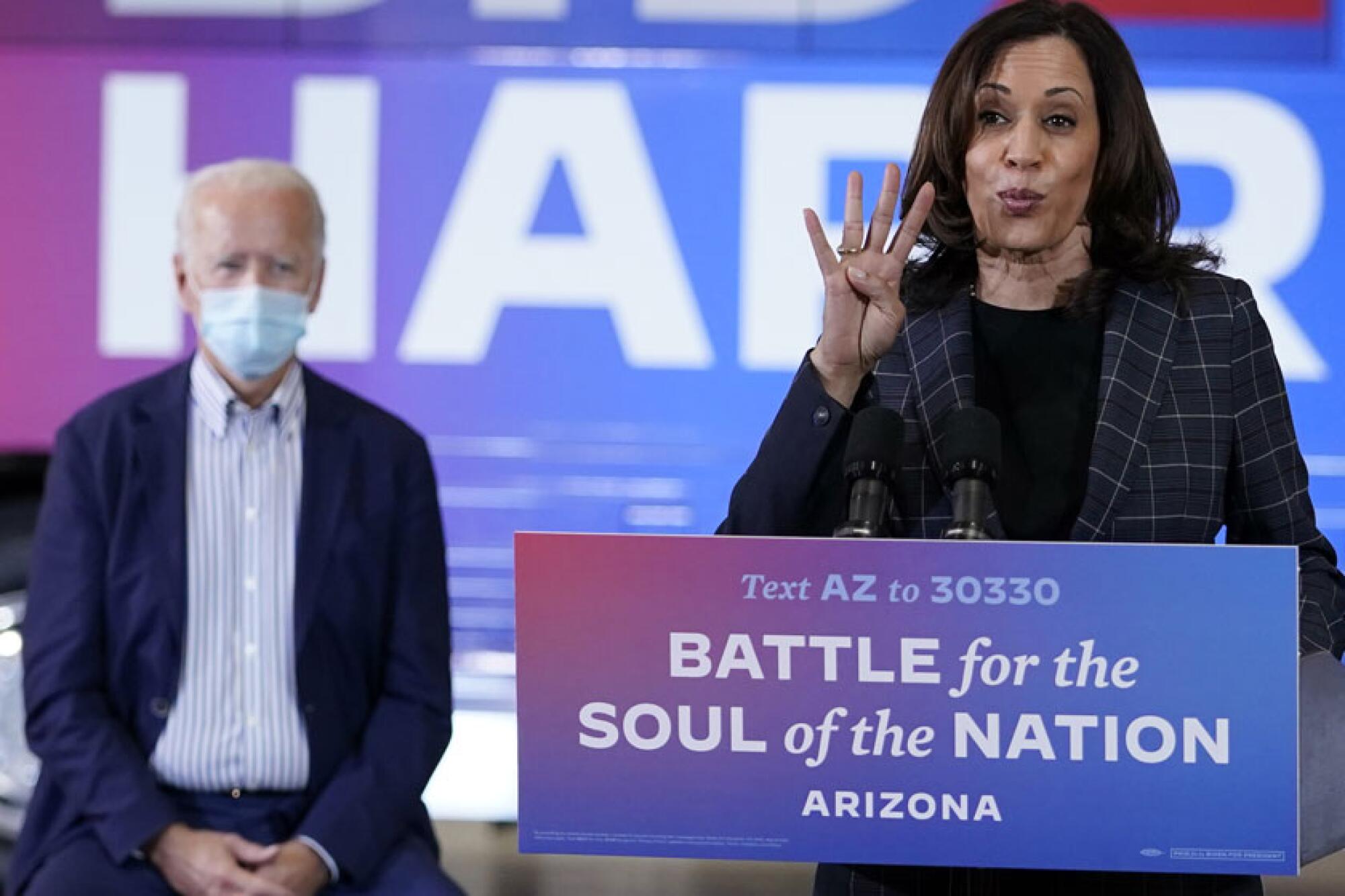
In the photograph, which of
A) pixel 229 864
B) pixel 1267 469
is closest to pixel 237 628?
pixel 229 864

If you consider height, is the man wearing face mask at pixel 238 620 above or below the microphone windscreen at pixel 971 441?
below

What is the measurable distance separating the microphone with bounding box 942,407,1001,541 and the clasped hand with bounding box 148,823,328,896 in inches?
46.4

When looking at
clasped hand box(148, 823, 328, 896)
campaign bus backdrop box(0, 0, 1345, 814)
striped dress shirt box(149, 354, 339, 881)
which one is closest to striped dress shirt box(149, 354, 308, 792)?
striped dress shirt box(149, 354, 339, 881)

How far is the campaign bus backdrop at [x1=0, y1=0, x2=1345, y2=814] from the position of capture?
13.2 ft

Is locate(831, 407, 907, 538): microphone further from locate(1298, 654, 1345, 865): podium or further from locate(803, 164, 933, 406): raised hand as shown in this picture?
locate(1298, 654, 1345, 865): podium

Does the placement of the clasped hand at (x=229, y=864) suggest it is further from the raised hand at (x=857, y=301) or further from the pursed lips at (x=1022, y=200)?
the pursed lips at (x=1022, y=200)

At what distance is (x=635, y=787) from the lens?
1646mm

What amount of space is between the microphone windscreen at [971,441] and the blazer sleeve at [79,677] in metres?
1.31

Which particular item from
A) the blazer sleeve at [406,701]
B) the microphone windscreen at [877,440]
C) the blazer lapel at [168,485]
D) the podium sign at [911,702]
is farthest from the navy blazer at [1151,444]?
the blazer lapel at [168,485]

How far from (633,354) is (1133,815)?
103 inches

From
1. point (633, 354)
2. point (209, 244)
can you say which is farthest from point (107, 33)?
point (209, 244)

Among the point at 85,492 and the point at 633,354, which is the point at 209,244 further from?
the point at 633,354

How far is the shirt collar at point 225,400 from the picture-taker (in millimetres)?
2646

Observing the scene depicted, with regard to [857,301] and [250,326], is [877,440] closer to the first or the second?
[857,301]
